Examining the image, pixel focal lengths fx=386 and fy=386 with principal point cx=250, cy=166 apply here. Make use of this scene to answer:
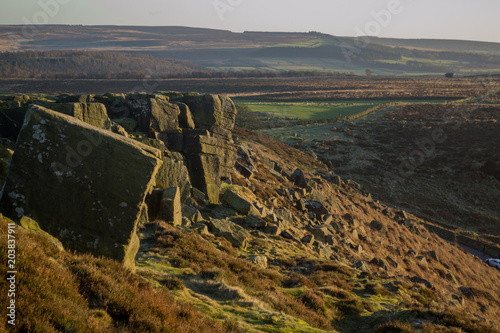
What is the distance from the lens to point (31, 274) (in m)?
6.46

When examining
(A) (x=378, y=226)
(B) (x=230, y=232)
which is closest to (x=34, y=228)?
(B) (x=230, y=232)

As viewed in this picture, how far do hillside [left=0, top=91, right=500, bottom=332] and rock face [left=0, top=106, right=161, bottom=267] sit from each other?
29 millimetres

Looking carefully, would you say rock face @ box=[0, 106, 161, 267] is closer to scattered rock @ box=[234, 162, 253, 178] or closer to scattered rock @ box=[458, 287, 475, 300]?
scattered rock @ box=[234, 162, 253, 178]

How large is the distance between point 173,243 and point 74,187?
563 cm

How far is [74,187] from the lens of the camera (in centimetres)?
1021

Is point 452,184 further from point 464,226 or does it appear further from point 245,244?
point 245,244

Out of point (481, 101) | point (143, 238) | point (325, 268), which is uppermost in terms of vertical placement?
point (481, 101)

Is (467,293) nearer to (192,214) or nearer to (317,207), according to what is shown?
(317,207)

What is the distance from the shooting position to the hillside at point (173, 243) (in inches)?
292

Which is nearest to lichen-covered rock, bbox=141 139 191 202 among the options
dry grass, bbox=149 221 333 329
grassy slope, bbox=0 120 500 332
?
grassy slope, bbox=0 120 500 332

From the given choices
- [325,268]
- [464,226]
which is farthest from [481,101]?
[325,268]

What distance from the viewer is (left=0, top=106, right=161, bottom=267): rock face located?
32.8ft

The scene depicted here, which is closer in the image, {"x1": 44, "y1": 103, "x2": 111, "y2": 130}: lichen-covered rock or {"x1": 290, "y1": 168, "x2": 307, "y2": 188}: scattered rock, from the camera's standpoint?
{"x1": 44, "y1": 103, "x2": 111, "y2": 130}: lichen-covered rock

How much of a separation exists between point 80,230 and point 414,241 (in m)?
33.6
